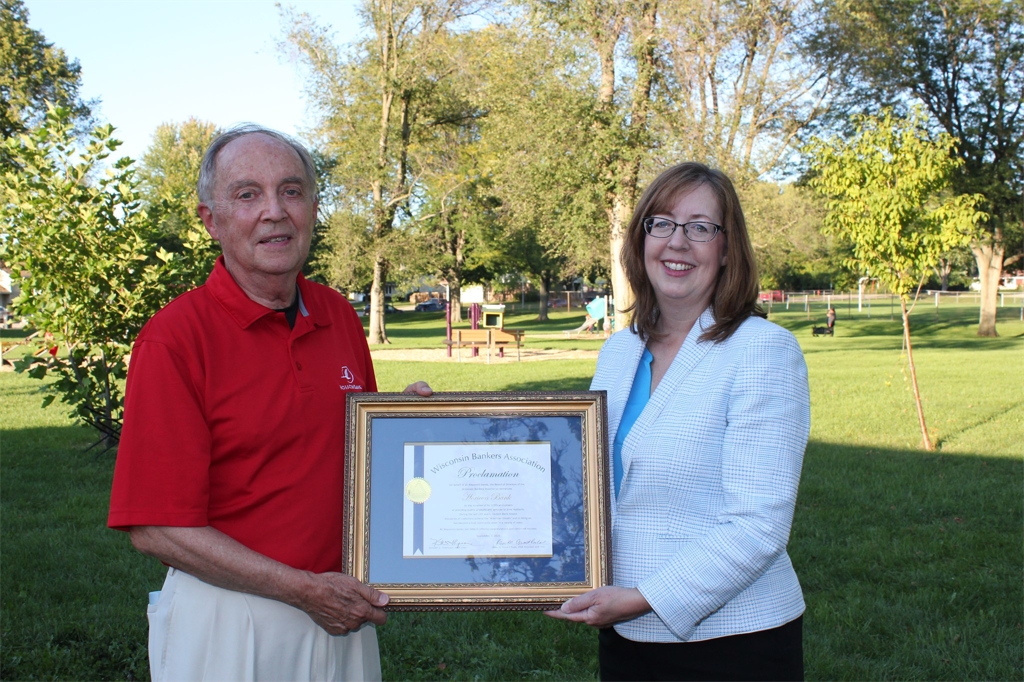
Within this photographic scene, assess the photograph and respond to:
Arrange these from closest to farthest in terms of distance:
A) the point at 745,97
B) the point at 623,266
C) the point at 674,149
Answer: the point at 623,266 < the point at 674,149 < the point at 745,97

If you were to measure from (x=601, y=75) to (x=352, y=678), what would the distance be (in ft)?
70.6

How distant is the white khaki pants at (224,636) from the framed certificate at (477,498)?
30 centimetres

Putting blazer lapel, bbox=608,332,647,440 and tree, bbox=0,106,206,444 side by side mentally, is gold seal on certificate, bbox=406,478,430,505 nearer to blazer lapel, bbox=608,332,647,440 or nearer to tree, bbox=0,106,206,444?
blazer lapel, bbox=608,332,647,440

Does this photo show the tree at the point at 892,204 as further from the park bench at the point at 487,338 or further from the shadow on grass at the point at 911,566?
the park bench at the point at 487,338

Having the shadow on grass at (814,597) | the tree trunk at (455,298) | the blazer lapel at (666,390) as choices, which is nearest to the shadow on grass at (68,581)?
the shadow on grass at (814,597)

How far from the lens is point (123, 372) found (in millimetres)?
9281

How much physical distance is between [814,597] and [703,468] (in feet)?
12.7

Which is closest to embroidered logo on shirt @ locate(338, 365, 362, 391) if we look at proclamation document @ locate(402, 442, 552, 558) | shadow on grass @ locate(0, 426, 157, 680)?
proclamation document @ locate(402, 442, 552, 558)

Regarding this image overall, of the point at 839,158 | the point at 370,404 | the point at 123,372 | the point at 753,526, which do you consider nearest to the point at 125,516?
the point at 370,404

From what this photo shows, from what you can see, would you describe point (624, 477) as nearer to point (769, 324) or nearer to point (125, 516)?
point (769, 324)

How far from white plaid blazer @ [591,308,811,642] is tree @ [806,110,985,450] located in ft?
32.2

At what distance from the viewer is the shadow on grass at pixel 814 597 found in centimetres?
467

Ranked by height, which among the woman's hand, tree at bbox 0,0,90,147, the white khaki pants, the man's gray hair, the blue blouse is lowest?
the white khaki pants

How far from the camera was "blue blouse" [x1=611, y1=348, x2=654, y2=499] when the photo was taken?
8.30ft
